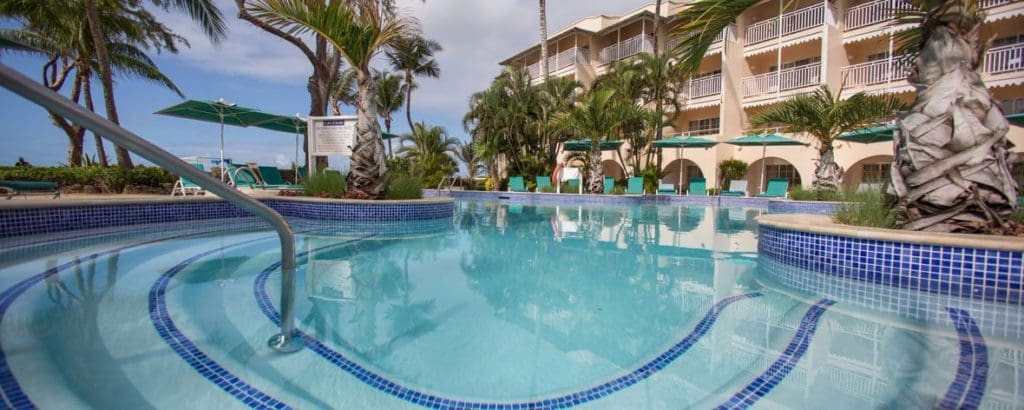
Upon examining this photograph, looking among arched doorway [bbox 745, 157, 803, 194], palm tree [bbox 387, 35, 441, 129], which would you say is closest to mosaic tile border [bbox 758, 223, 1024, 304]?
arched doorway [bbox 745, 157, 803, 194]

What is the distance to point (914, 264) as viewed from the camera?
142 inches

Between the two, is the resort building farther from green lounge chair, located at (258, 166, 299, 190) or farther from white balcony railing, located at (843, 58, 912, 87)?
green lounge chair, located at (258, 166, 299, 190)

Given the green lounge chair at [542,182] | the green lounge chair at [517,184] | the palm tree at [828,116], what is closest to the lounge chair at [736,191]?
the palm tree at [828,116]

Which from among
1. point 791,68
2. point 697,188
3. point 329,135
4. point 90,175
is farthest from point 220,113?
point 791,68

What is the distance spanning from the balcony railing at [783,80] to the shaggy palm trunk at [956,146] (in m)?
14.7

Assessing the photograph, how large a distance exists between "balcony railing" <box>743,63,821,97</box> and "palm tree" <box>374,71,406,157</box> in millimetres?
19011

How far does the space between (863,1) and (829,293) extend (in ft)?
64.2

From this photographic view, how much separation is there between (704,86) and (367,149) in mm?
17088

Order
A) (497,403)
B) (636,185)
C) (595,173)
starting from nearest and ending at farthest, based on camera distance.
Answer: (497,403) < (595,173) < (636,185)

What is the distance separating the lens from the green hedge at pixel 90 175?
10797mm

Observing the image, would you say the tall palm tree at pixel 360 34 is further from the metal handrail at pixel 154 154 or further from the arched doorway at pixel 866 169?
the arched doorway at pixel 866 169

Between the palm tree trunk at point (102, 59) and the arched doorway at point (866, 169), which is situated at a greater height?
the palm tree trunk at point (102, 59)

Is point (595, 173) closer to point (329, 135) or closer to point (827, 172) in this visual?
point (827, 172)

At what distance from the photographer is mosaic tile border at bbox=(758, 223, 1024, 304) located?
3.27 m
